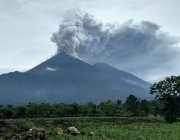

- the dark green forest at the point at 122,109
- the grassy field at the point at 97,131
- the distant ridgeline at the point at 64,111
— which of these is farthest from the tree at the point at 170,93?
the grassy field at the point at 97,131

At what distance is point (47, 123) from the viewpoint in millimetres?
34938

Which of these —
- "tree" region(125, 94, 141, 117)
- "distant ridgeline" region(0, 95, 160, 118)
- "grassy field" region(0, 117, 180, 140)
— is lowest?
"grassy field" region(0, 117, 180, 140)

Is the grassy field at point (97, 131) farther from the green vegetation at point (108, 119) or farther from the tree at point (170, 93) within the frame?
the tree at point (170, 93)

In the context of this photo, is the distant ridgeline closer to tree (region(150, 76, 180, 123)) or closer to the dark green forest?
the dark green forest

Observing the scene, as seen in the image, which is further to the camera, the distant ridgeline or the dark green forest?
the distant ridgeline

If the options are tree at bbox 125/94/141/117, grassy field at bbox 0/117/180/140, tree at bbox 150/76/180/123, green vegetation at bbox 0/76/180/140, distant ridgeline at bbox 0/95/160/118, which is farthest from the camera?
tree at bbox 125/94/141/117

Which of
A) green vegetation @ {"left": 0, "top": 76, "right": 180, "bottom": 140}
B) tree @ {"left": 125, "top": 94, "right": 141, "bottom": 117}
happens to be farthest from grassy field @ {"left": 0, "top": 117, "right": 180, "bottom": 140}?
tree @ {"left": 125, "top": 94, "right": 141, "bottom": 117}

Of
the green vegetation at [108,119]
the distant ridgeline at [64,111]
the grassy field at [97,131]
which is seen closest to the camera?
the grassy field at [97,131]

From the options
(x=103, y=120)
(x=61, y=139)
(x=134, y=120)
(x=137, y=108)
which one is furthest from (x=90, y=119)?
(x=137, y=108)

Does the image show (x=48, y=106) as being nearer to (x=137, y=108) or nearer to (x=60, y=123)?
(x=137, y=108)

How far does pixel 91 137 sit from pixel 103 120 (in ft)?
60.9

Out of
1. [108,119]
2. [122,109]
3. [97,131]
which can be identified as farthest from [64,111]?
[97,131]

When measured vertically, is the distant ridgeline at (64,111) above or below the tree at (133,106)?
below

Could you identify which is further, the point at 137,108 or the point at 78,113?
the point at 137,108
